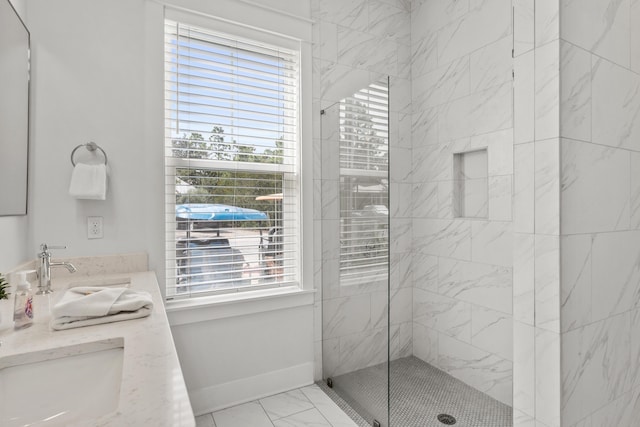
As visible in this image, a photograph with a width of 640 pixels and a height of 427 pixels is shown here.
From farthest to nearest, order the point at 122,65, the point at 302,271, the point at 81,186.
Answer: the point at 302,271, the point at 122,65, the point at 81,186

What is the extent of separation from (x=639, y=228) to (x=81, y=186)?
102 inches

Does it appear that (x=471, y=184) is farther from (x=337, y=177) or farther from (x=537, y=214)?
(x=537, y=214)

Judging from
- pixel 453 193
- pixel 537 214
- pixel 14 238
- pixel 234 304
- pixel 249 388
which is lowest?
pixel 249 388

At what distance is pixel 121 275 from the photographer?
71.3 inches

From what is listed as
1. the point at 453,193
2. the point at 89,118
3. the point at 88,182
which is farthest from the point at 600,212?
the point at 89,118

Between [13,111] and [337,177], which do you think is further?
[337,177]

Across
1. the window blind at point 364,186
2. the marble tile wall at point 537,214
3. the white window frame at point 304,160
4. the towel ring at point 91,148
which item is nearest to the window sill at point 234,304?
the white window frame at point 304,160

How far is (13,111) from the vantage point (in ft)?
4.59

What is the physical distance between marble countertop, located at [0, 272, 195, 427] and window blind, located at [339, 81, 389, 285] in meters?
1.16

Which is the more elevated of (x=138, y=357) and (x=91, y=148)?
(x=91, y=148)

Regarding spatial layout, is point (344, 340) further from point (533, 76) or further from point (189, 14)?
point (189, 14)

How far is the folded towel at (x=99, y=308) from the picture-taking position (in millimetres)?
1061

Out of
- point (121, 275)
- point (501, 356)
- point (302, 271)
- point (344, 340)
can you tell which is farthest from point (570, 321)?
point (121, 275)

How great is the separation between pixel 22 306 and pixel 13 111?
84 cm
